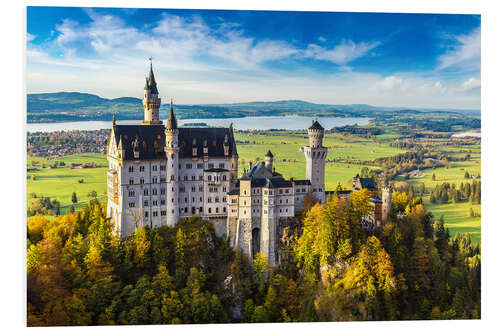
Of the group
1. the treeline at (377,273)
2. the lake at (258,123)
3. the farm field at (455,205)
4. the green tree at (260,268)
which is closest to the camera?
the treeline at (377,273)

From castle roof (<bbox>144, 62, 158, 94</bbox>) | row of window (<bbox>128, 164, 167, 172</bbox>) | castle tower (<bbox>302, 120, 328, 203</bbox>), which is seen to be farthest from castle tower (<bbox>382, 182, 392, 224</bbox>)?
castle roof (<bbox>144, 62, 158, 94</bbox>)

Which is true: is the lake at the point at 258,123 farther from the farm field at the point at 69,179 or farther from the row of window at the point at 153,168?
the row of window at the point at 153,168

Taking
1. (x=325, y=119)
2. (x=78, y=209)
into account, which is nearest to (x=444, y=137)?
(x=325, y=119)

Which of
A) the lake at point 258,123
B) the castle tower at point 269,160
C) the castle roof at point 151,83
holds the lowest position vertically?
the castle tower at point 269,160

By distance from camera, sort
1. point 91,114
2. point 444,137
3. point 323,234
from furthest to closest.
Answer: point 444,137 → point 91,114 → point 323,234

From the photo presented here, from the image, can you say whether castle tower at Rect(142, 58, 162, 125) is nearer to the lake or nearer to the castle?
the castle

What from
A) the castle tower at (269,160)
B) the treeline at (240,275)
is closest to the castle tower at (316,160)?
the treeline at (240,275)

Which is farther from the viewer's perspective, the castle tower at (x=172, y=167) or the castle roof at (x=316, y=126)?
the castle roof at (x=316, y=126)

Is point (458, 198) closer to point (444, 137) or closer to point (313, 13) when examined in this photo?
point (444, 137)
